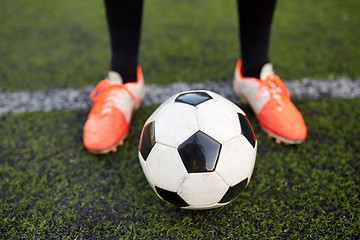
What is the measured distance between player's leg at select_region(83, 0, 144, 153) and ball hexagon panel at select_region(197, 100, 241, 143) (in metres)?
0.59

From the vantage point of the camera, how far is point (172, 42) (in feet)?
8.11

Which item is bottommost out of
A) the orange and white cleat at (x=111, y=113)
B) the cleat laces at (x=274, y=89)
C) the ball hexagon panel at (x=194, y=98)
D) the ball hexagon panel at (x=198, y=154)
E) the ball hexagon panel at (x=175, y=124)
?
the orange and white cleat at (x=111, y=113)

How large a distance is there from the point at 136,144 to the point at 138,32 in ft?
1.99

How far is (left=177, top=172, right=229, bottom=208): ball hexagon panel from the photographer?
110 centimetres

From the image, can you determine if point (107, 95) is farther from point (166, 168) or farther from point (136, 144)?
point (166, 168)

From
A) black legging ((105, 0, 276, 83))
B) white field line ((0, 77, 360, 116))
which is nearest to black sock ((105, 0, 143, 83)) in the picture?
black legging ((105, 0, 276, 83))

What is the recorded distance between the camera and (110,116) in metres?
1.61

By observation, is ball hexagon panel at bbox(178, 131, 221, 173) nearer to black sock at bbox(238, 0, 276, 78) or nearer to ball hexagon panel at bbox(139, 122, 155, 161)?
ball hexagon panel at bbox(139, 122, 155, 161)

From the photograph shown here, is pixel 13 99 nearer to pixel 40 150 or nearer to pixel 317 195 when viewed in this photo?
pixel 40 150

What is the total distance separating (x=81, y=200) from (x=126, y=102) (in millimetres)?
574

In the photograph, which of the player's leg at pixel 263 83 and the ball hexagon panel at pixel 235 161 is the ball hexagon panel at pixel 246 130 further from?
the player's leg at pixel 263 83

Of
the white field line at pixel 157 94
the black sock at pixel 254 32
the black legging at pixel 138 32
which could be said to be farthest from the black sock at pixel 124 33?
the black sock at pixel 254 32

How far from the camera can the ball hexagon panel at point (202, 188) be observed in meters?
1.10

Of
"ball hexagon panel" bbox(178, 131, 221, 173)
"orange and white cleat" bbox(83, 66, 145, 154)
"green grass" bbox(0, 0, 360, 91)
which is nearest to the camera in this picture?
"ball hexagon panel" bbox(178, 131, 221, 173)
